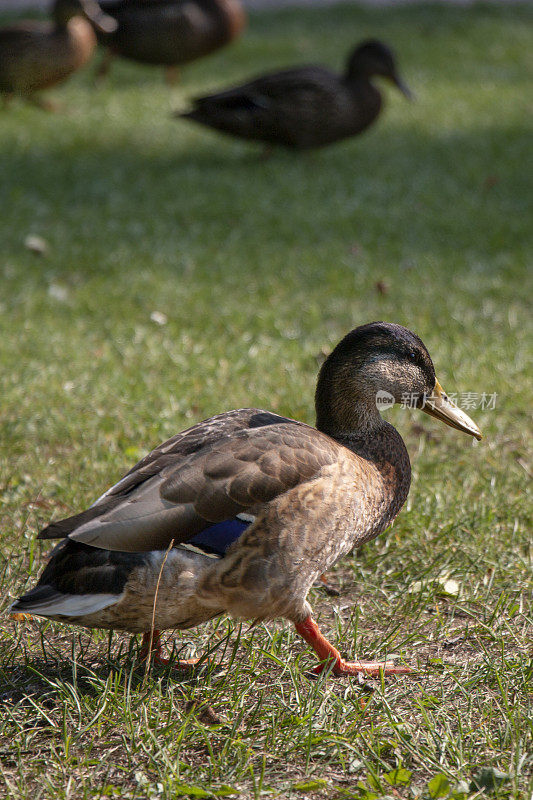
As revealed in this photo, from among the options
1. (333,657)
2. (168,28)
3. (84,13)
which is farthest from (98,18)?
(333,657)

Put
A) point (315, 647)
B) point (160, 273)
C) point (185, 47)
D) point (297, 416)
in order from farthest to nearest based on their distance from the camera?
point (185, 47)
point (160, 273)
point (297, 416)
point (315, 647)

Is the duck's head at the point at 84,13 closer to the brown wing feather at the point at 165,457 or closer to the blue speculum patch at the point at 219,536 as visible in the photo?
the brown wing feather at the point at 165,457

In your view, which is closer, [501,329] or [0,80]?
[501,329]

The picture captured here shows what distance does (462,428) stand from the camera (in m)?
3.11

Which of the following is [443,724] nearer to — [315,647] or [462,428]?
[315,647]

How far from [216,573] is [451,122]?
8.21 meters

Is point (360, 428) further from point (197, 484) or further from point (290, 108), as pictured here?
point (290, 108)

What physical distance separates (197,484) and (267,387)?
203 cm

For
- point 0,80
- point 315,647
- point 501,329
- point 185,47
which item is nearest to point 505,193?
point 501,329

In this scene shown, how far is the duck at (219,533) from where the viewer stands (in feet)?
7.86

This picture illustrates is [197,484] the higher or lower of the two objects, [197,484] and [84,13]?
the higher

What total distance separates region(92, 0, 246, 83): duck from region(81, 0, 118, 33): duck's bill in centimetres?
9
